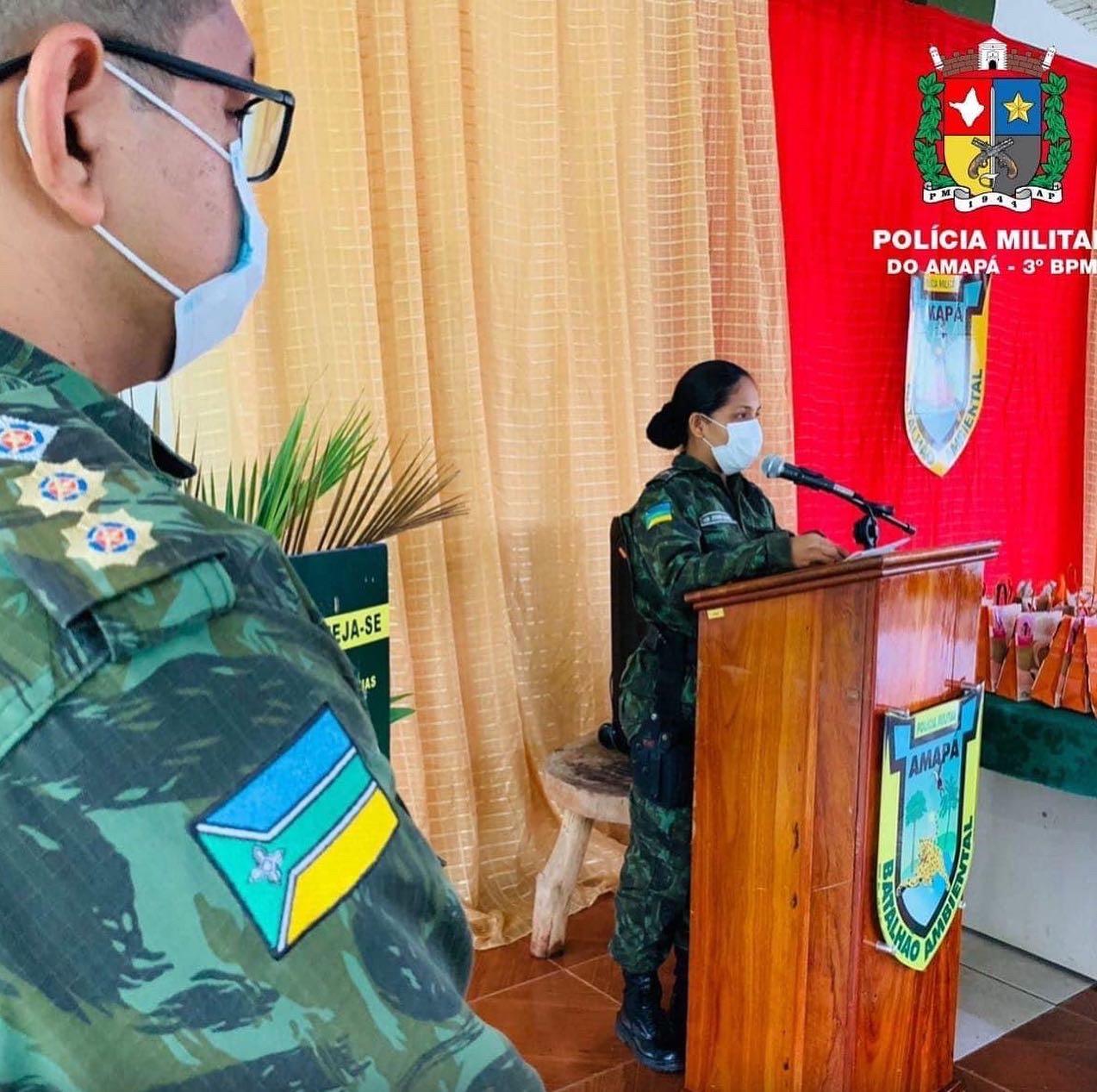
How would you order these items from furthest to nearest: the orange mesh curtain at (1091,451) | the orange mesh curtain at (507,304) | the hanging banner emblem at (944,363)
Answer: the orange mesh curtain at (1091,451) → the hanging banner emblem at (944,363) → the orange mesh curtain at (507,304)

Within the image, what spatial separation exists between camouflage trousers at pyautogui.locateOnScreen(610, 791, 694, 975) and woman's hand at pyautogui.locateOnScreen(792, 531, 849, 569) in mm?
558

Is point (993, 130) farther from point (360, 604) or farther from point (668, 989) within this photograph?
point (360, 604)

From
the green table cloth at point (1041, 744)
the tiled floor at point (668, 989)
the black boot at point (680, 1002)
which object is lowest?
the tiled floor at point (668, 989)

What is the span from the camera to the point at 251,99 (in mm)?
642

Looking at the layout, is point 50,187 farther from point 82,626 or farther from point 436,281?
point 436,281

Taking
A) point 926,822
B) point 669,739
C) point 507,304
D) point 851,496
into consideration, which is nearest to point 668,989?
point 669,739

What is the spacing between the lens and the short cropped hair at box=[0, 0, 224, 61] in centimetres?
50

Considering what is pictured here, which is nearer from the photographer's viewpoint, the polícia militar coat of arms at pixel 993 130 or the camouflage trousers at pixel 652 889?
the camouflage trousers at pixel 652 889

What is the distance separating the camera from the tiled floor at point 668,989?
2127mm

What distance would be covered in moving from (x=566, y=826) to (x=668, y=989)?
44 cm

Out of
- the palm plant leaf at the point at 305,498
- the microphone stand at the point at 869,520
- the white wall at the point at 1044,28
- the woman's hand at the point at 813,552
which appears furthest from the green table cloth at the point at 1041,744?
the white wall at the point at 1044,28

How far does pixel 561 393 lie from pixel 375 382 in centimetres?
62

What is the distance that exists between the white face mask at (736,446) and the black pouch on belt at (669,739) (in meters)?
0.39

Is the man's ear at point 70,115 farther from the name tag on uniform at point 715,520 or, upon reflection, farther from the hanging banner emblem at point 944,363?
the hanging banner emblem at point 944,363
